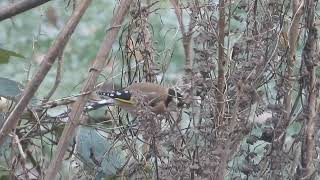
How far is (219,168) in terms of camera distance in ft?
7.01

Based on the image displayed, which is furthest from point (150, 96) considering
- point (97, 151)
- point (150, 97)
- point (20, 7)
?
point (20, 7)

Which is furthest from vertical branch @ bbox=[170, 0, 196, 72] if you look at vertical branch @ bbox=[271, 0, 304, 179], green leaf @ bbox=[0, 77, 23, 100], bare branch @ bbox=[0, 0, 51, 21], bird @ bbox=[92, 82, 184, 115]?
bare branch @ bbox=[0, 0, 51, 21]

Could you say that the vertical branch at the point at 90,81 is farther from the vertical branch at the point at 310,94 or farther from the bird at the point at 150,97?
the vertical branch at the point at 310,94

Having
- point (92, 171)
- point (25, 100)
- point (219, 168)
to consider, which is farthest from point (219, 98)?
point (25, 100)

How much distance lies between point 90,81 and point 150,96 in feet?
0.97

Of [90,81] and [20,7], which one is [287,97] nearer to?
[90,81]

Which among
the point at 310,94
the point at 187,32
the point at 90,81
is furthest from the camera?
the point at 187,32

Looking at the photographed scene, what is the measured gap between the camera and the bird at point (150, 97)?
2322 millimetres

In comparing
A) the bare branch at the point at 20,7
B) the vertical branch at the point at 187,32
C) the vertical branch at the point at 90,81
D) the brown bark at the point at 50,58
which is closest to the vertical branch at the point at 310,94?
the vertical branch at the point at 187,32

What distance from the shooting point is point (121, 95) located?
98.2 inches

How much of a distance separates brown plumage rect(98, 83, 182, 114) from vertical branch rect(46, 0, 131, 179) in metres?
0.16

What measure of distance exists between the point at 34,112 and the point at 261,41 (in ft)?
2.22

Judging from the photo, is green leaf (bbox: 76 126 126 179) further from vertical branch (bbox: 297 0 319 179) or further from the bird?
vertical branch (bbox: 297 0 319 179)

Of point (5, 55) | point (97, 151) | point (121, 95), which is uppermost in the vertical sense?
point (5, 55)
